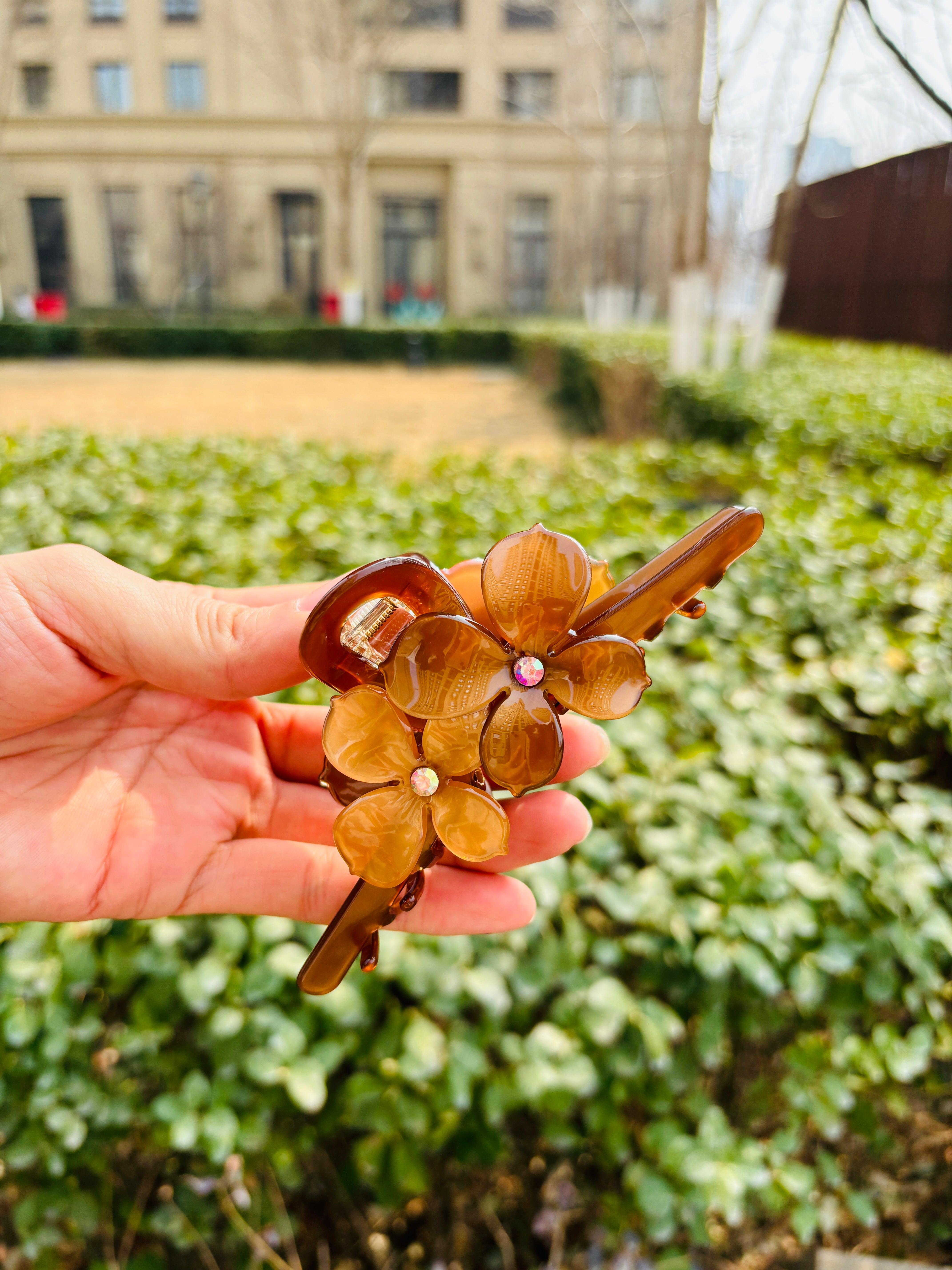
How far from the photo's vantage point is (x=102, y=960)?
4.54ft

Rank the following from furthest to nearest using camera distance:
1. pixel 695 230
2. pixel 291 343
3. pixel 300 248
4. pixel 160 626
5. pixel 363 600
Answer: pixel 300 248 → pixel 291 343 → pixel 695 230 → pixel 160 626 → pixel 363 600

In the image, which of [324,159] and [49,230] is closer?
[324,159]

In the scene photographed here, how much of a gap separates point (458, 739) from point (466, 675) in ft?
0.26

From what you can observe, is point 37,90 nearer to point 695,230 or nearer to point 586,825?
point 695,230

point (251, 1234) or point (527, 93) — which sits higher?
point (527, 93)

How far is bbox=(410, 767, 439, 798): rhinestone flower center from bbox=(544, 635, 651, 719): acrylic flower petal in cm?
15

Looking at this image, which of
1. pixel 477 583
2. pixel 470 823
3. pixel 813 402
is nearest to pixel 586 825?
pixel 470 823

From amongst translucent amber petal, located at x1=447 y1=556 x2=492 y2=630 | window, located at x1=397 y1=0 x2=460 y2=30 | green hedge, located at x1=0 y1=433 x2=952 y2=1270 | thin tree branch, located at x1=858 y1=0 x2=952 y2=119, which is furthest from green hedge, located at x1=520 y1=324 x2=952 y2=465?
window, located at x1=397 y1=0 x2=460 y2=30

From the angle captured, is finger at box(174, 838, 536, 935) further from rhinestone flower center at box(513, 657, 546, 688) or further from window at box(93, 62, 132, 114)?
window at box(93, 62, 132, 114)

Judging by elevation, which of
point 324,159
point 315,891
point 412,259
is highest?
point 324,159

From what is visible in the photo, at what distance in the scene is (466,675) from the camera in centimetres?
84

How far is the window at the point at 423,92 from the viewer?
2897 cm

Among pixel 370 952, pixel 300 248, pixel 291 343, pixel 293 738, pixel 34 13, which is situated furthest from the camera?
pixel 300 248

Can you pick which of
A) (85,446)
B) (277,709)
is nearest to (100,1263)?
(277,709)
